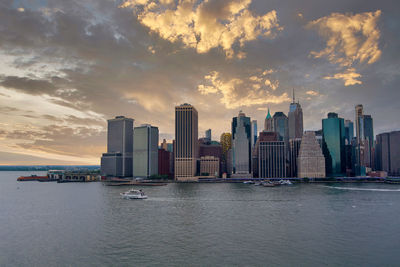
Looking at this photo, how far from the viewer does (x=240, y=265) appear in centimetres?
4978

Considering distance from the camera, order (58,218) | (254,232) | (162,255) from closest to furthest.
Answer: (162,255) → (254,232) → (58,218)

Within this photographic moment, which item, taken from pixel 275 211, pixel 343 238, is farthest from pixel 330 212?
pixel 343 238

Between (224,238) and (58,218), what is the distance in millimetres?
55581

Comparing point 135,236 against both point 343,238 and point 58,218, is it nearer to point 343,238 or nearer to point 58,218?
point 58,218

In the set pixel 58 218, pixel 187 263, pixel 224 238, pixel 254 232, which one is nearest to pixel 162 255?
pixel 187 263

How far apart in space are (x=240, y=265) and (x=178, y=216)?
1807 inches

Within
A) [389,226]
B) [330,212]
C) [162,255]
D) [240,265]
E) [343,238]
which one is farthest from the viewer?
[330,212]

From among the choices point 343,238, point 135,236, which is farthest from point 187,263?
point 343,238

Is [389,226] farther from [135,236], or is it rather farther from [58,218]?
[58,218]

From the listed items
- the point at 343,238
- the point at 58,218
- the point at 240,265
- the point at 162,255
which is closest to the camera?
the point at 240,265

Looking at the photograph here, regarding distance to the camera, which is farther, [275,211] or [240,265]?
[275,211]

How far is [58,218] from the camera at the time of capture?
306 ft

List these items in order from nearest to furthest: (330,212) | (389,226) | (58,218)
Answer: (389,226), (58,218), (330,212)

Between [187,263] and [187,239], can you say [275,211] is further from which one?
[187,263]
